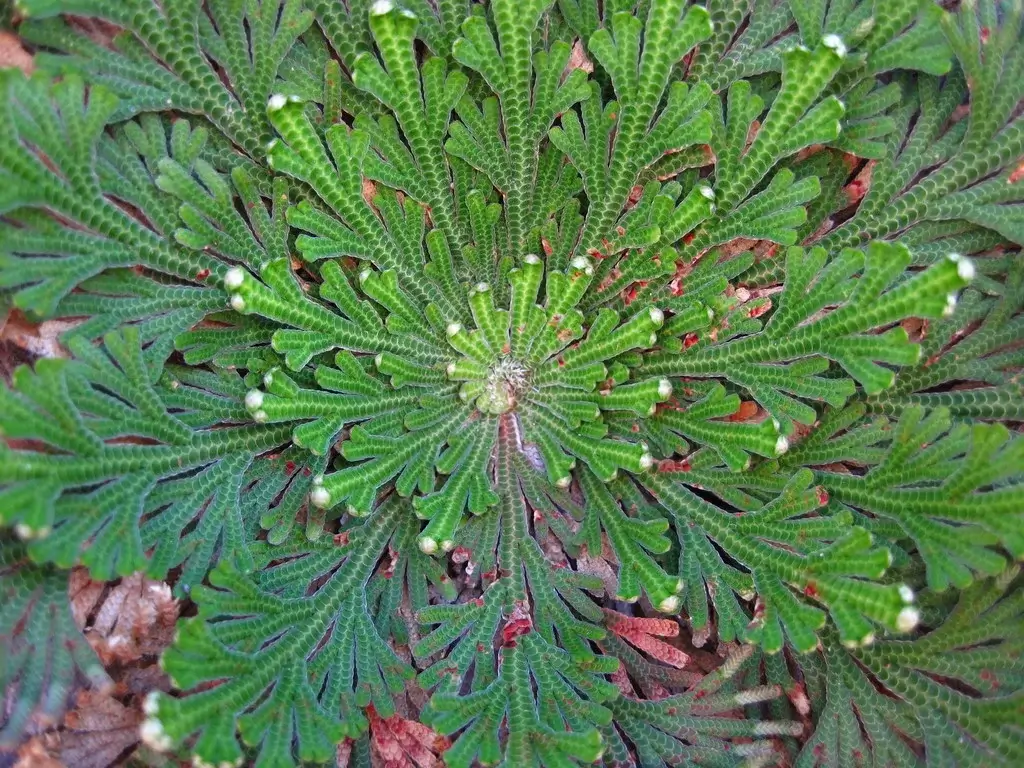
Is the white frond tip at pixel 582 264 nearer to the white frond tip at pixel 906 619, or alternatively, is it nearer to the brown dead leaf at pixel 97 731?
the white frond tip at pixel 906 619

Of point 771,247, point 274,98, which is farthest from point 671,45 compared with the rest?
point 274,98

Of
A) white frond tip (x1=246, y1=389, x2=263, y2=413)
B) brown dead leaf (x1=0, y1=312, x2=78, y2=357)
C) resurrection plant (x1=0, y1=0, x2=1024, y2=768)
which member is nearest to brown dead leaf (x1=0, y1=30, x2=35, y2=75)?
resurrection plant (x1=0, y1=0, x2=1024, y2=768)

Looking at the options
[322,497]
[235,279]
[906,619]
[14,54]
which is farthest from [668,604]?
[14,54]

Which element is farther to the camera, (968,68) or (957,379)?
(957,379)

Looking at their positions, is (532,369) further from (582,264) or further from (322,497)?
(322,497)

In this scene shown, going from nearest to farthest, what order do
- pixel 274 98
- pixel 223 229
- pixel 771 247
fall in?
pixel 274 98 < pixel 223 229 < pixel 771 247

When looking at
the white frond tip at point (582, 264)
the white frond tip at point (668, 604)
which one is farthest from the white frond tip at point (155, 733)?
the white frond tip at point (582, 264)

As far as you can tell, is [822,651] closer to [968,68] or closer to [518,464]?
[518,464]

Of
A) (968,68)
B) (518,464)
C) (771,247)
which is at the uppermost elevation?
(968,68)
